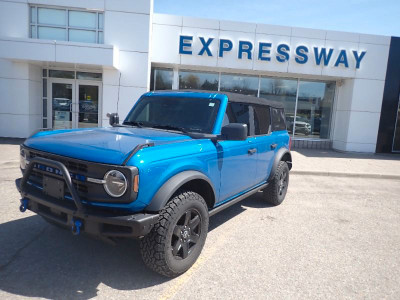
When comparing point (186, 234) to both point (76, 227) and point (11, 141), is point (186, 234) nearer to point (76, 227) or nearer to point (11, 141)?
point (76, 227)

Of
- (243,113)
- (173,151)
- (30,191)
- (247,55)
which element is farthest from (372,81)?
(30,191)

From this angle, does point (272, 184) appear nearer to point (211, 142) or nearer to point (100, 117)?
point (211, 142)

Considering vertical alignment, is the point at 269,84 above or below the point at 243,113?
above

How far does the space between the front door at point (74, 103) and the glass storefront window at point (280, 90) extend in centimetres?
776

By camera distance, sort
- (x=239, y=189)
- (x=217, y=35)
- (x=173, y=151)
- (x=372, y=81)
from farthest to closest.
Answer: (x=372, y=81), (x=217, y=35), (x=239, y=189), (x=173, y=151)

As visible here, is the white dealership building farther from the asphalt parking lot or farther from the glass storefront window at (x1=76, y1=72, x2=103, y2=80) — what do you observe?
the asphalt parking lot

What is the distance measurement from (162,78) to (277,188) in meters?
9.62

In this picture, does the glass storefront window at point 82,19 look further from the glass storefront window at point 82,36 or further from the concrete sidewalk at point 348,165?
the concrete sidewalk at point 348,165

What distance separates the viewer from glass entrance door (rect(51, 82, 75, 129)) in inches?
489

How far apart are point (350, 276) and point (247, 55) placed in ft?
35.6

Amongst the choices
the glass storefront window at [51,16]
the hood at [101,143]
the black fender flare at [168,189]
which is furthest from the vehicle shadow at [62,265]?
the glass storefront window at [51,16]

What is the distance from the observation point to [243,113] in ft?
14.0

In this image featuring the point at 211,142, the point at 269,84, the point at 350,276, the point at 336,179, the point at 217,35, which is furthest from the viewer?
the point at 269,84

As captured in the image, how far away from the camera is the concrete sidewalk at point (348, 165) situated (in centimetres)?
889
